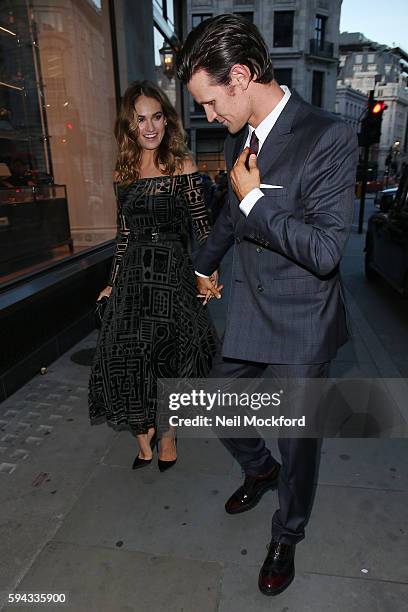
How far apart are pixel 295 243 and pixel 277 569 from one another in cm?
145

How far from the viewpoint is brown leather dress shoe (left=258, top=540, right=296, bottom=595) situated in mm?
1959

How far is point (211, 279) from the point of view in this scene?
2.53 meters

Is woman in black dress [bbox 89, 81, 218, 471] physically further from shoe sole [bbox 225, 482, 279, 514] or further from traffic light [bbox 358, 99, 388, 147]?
traffic light [bbox 358, 99, 388, 147]

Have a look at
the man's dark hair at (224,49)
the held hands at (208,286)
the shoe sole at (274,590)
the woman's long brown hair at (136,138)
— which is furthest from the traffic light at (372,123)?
the shoe sole at (274,590)

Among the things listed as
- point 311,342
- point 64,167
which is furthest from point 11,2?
point 311,342

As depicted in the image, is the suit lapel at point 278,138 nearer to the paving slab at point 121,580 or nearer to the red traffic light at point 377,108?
the paving slab at point 121,580

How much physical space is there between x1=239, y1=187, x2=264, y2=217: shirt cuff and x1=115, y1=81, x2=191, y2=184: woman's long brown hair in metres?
1.22

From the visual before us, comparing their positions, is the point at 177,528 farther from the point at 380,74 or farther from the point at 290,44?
the point at 380,74

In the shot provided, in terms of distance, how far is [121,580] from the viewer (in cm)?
204

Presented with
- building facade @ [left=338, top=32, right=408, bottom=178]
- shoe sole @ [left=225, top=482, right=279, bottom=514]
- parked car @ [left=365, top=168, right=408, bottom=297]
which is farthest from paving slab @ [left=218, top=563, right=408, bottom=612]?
building facade @ [left=338, top=32, right=408, bottom=178]

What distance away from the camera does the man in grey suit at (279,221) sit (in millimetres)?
1571

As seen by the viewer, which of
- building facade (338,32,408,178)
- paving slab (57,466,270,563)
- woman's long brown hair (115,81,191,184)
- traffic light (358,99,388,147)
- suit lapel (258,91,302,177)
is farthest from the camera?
building facade (338,32,408,178)

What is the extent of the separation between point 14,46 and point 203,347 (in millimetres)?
4883

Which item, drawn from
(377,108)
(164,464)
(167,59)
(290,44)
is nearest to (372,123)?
(377,108)
